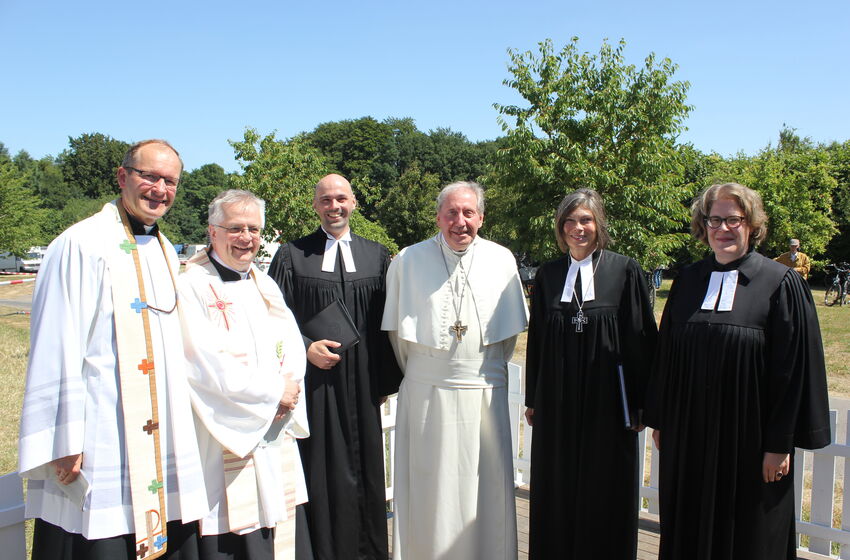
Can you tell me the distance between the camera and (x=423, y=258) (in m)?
3.65

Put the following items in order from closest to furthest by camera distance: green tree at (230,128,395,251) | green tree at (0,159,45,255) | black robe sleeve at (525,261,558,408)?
black robe sleeve at (525,261,558,408) → green tree at (230,128,395,251) → green tree at (0,159,45,255)

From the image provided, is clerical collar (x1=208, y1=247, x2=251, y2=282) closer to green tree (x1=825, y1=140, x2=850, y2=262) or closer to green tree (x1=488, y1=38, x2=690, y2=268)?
green tree (x1=488, y1=38, x2=690, y2=268)

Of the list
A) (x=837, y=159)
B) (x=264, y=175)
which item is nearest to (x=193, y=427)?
(x=264, y=175)

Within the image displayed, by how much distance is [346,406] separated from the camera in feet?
11.9

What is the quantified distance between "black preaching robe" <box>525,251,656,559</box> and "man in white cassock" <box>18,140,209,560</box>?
6.00 feet

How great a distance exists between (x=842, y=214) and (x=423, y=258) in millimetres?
32995

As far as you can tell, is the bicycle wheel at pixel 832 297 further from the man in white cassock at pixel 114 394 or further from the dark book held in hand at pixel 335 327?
the man in white cassock at pixel 114 394

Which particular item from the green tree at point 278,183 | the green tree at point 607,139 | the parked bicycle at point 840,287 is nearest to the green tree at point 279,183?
the green tree at point 278,183

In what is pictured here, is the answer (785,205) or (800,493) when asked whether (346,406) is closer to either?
(800,493)

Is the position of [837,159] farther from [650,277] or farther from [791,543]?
[791,543]

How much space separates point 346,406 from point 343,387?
116mm

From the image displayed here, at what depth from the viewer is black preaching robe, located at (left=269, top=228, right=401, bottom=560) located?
11.8ft

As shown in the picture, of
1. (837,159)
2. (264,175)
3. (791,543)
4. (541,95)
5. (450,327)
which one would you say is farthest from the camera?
(837,159)

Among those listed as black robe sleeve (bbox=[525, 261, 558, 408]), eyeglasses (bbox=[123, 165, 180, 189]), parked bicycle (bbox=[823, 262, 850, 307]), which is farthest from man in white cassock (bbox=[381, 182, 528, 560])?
parked bicycle (bbox=[823, 262, 850, 307])
